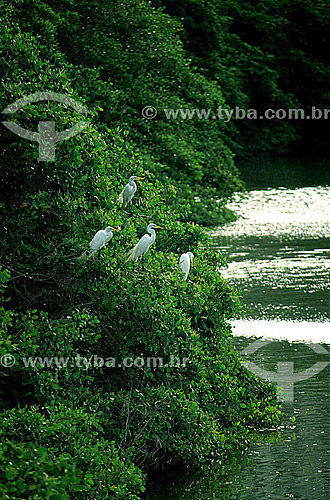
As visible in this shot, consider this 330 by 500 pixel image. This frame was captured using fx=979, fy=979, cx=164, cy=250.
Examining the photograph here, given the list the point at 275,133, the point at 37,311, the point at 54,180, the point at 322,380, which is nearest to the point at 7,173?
the point at 54,180

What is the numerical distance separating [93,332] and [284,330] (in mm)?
5754

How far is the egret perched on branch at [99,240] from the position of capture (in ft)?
28.1

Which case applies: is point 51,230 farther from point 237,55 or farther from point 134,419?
point 237,55

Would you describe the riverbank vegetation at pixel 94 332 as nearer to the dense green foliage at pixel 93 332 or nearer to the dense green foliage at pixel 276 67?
the dense green foliage at pixel 93 332

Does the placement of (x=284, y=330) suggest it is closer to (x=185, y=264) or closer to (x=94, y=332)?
(x=185, y=264)

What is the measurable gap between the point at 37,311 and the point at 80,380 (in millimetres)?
878

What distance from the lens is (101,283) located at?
8836 mm

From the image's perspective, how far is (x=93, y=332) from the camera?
8688mm

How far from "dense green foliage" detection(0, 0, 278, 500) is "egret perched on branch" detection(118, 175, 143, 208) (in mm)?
159

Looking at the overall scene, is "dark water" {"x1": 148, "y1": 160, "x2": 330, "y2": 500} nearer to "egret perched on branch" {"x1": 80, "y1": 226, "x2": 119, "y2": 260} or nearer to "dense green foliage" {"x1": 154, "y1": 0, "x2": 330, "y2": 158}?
"egret perched on branch" {"x1": 80, "y1": 226, "x2": 119, "y2": 260}

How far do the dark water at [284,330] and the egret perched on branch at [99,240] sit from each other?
2.17 meters

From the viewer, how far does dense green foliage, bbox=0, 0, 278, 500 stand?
7676mm

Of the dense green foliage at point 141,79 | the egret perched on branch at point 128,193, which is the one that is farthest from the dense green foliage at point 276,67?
the egret perched on branch at point 128,193

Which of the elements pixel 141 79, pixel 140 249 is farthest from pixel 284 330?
pixel 141 79
